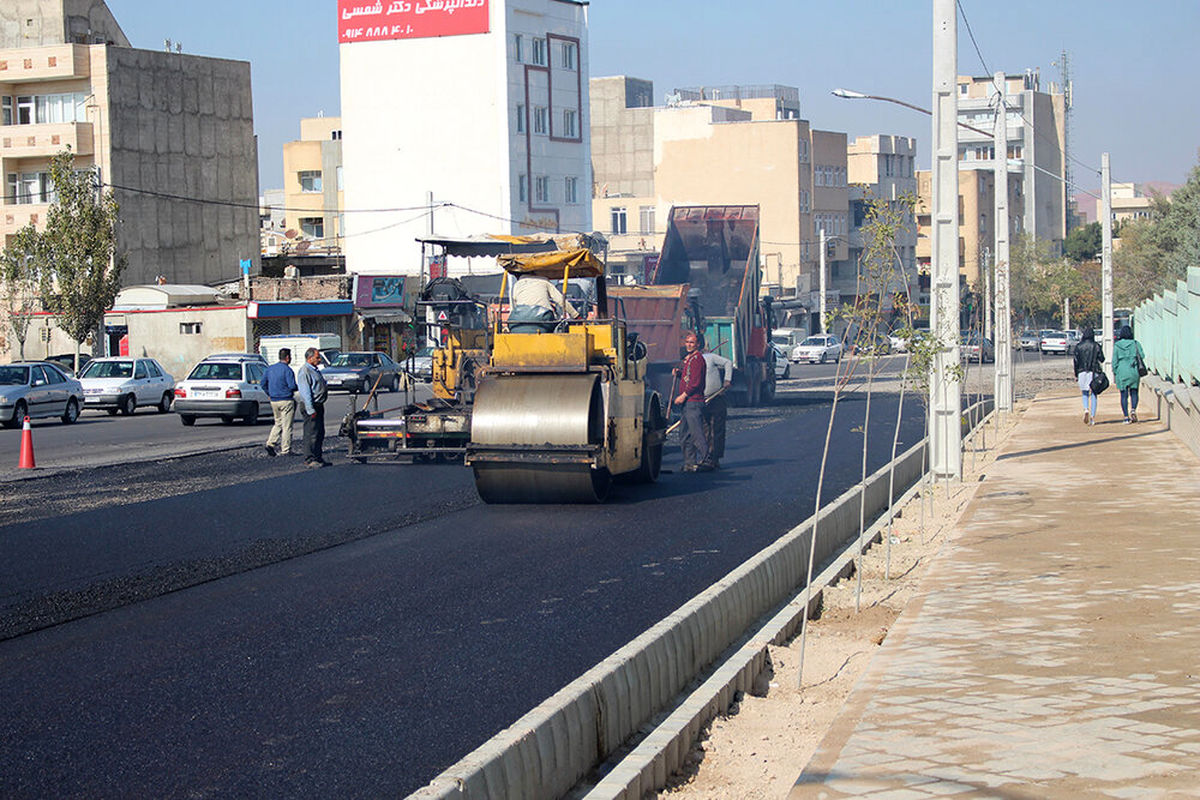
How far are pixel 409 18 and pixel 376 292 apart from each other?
21.1m

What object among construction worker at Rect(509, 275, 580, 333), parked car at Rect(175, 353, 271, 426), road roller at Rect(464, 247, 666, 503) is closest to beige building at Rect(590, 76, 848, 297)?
parked car at Rect(175, 353, 271, 426)

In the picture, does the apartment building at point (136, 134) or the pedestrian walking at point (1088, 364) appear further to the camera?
the apartment building at point (136, 134)

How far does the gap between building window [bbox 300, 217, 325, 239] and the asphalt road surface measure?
78.6m

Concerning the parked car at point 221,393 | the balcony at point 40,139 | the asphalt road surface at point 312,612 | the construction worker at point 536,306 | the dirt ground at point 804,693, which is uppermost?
the balcony at point 40,139

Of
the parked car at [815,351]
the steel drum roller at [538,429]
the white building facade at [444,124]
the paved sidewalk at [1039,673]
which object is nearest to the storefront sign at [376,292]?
the white building facade at [444,124]

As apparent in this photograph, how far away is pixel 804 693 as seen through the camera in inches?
305

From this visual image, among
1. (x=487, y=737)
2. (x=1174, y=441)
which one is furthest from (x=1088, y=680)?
(x=1174, y=441)

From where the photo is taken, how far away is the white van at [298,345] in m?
51.1

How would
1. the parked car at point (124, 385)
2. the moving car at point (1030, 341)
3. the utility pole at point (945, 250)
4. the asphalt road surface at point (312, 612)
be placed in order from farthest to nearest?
the moving car at point (1030, 341), the parked car at point (124, 385), the utility pole at point (945, 250), the asphalt road surface at point (312, 612)

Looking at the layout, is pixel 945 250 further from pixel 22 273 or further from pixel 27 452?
pixel 22 273

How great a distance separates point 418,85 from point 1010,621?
230 feet

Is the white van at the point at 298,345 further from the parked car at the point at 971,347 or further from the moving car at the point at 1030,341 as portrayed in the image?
the moving car at the point at 1030,341

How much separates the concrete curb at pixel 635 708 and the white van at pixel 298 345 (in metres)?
41.6

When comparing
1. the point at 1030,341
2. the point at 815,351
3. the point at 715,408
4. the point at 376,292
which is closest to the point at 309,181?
the point at 376,292
